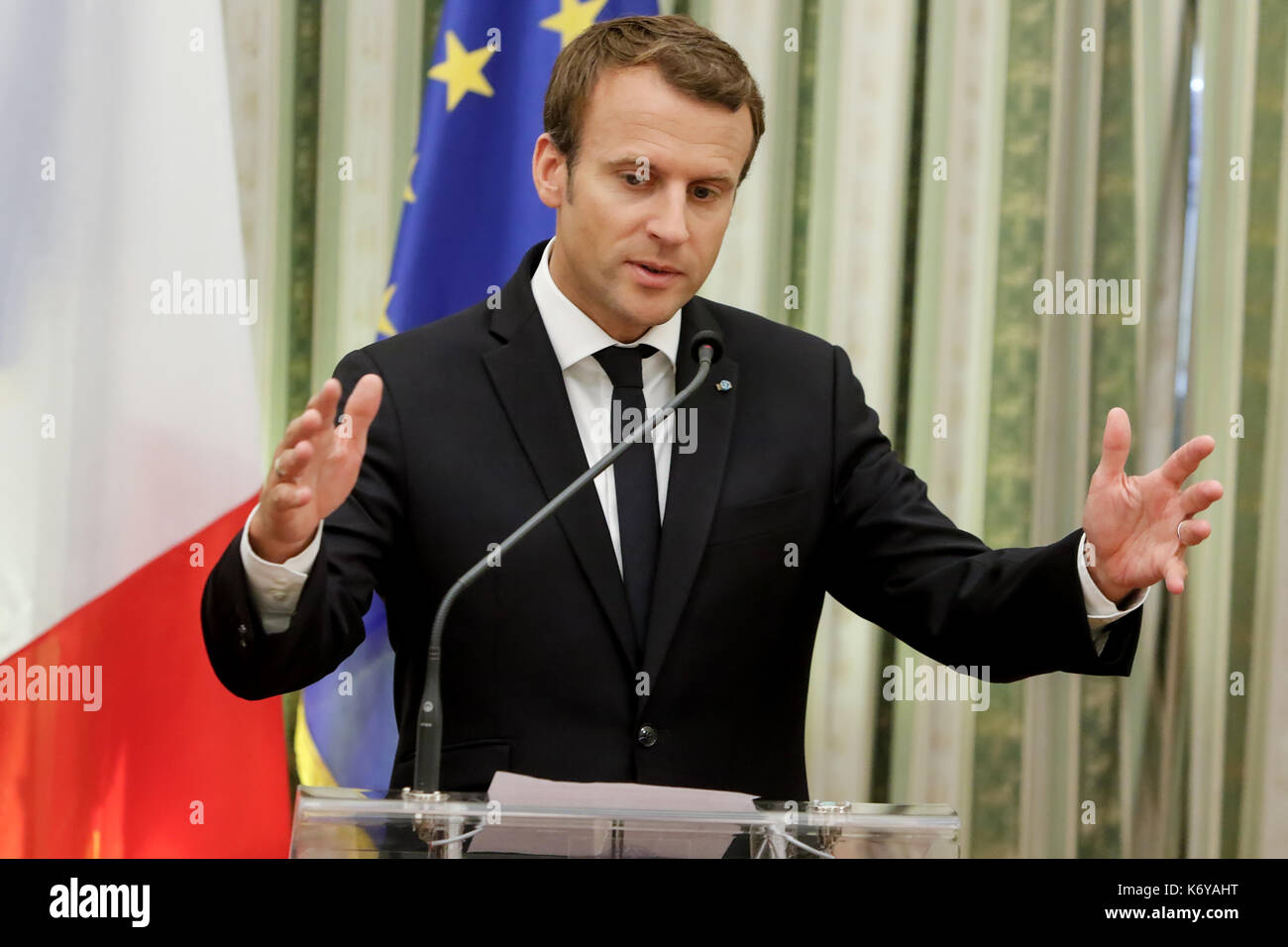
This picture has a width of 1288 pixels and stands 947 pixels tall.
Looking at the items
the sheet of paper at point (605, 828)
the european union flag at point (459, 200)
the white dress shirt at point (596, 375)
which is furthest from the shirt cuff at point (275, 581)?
the european union flag at point (459, 200)

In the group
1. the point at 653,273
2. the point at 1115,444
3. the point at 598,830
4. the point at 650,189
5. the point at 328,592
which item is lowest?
the point at 598,830

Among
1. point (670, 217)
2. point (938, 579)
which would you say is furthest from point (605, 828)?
point (670, 217)

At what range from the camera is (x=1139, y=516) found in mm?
1866

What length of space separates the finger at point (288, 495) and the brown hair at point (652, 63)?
0.86 metres

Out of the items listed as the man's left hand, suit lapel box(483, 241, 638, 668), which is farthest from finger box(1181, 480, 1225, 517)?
suit lapel box(483, 241, 638, 668)

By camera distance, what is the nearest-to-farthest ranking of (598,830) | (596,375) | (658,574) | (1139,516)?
(598,830), (1139,516), (658,574), (596,375)

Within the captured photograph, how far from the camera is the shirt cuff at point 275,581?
1749 millimetres

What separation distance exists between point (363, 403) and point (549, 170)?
0.80 metres

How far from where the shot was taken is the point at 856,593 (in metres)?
2.35

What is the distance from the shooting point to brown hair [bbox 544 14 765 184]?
7.18ft

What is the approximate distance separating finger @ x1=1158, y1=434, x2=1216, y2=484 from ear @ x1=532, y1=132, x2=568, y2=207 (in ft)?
3.44

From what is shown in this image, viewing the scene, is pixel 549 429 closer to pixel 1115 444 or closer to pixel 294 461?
pixel 294 461

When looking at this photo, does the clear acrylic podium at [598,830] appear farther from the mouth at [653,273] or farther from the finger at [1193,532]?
the mouth at [653,273]
